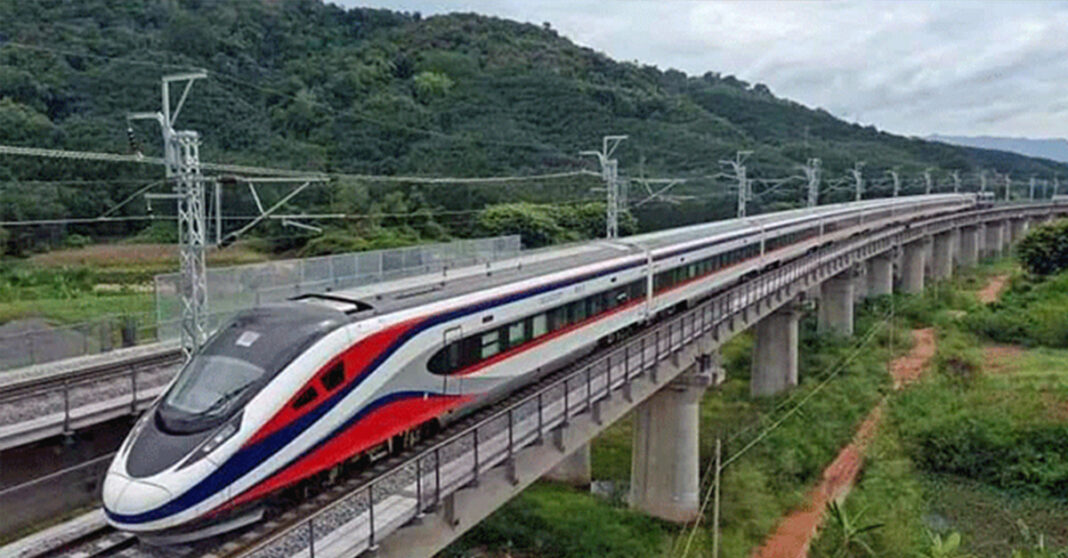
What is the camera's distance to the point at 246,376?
523 inches

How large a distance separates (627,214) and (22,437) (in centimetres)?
5766

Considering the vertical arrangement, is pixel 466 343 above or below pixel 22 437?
above

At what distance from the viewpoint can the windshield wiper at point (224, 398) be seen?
12.8 m

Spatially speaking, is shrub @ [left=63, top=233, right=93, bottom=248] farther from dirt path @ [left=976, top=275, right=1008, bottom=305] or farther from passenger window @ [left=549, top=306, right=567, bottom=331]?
dirt path @ [left=976, top=275, right=1008, bottom=305]

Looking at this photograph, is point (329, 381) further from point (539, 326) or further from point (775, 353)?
point (775, 353)

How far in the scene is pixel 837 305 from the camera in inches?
2112

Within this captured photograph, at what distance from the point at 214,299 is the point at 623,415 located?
38.3 feet

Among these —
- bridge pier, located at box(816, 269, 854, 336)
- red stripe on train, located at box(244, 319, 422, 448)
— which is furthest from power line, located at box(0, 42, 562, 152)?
red stripe on train, located at box(244, 319, 422, 448)

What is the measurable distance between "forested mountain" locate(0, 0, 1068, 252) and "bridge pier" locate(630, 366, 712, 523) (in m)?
Answer: 32.3

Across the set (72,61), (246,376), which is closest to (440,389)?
(246,376)

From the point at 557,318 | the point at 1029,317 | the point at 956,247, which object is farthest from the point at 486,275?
the point at 956,247

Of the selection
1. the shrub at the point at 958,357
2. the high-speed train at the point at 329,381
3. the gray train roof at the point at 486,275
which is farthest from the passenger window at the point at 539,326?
the shrub at the point at 958,357

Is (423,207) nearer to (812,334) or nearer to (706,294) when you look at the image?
(812,334)

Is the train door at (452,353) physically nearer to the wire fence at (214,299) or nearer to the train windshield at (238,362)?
the train windshield at (238,362)
